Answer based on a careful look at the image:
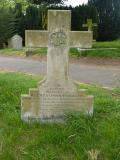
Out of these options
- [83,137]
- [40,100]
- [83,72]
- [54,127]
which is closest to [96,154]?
[83,137]

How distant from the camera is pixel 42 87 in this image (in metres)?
5.77

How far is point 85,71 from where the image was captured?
12477 mm

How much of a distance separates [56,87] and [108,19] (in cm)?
1977

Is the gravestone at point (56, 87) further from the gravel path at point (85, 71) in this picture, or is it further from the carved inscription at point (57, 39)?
the gravel path at point (85, 71)

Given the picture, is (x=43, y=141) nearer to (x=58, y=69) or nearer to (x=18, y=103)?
(x=58, y=69)

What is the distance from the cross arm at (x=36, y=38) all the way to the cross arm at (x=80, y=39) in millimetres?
380

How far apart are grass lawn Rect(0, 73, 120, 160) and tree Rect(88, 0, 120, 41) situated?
19108 mm

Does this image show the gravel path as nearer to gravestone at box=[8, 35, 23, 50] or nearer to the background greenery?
gravestone at box=[8, 35, 23, 50]

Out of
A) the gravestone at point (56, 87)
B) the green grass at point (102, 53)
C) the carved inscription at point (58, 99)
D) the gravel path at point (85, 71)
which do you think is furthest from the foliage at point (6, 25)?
the carved inscription at point (58, 99)

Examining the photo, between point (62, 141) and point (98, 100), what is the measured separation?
73.5 inches

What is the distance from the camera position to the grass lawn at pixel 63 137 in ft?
15.8

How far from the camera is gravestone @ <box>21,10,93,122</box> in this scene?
5.71 metres

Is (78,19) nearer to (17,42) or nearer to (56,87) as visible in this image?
(17,42)

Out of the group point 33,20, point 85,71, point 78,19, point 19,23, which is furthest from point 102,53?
point 19,23
